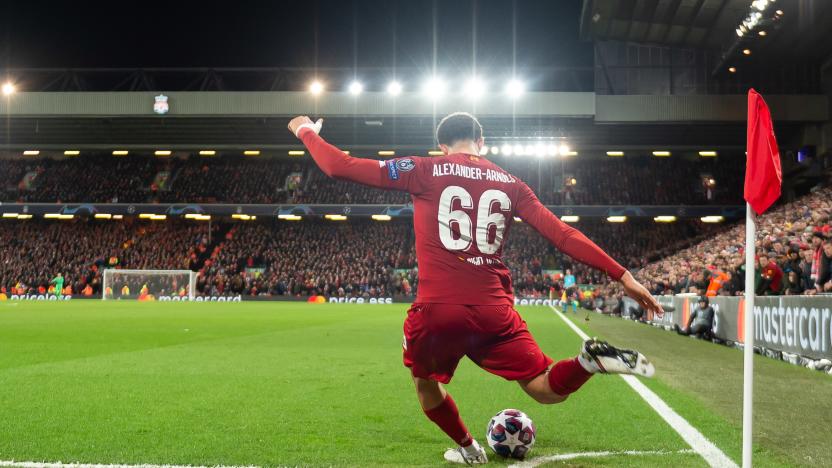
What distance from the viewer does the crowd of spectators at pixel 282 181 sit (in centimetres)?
4869

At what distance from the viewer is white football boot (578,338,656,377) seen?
12.3 feet

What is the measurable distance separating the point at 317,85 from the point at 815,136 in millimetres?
28898

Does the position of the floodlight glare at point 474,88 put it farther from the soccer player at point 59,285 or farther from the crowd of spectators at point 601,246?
the soccer player at point 59,285

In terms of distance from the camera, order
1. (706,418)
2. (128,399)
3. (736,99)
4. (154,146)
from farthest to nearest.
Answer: (154,146) → (736,99) → (128,399) → (706,418)

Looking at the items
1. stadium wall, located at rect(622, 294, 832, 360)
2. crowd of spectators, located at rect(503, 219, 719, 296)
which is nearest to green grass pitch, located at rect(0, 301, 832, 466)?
stadium wall, located at rect(622, 294, 832, 360)

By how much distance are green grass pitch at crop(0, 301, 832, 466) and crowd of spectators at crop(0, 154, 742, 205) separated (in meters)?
37.2

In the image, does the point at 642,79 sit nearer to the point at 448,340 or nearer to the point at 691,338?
the point at 691,338

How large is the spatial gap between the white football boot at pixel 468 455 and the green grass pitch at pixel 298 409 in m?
0.14

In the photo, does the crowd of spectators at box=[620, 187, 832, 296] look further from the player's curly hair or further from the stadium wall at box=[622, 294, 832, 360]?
the player's curly hair

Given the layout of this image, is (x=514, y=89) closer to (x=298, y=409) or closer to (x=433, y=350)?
(x=298, y=409)

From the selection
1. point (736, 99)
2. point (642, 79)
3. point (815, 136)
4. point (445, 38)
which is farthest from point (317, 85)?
point (815, 136)

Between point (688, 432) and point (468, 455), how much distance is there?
191 cm

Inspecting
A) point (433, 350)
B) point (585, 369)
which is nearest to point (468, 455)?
point (433, 350)

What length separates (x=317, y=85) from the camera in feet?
150
